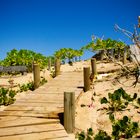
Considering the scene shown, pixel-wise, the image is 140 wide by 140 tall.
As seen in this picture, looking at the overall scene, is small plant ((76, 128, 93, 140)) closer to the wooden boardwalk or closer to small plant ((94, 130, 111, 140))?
small plant ((94, 130, 111, 140))

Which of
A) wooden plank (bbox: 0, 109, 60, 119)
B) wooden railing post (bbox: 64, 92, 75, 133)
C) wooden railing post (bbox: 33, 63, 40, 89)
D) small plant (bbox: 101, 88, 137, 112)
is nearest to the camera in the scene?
wooden railing post (bbox: 64, 92, 75, 133)

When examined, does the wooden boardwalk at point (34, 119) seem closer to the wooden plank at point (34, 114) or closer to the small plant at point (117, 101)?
the wooden plank at point (34, 114)

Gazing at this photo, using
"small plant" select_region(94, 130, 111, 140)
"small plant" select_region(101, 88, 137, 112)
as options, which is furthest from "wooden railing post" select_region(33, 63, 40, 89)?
"small plant" select_region(94, 130, 111, 140)

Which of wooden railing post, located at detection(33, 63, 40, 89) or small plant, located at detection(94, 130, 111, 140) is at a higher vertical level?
wooden railing post, located at detection(33, 63, 40, 89)

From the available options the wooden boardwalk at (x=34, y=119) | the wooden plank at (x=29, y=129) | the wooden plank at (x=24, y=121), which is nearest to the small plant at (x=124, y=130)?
the wooden boardwalk at (x=34, y=119)

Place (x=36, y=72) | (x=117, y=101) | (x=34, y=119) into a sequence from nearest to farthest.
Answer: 1. (x=34, y=119)
2. (x=117, y=101)
3. (x=36, y=72)

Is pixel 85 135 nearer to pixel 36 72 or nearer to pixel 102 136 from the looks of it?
pixel 102 136

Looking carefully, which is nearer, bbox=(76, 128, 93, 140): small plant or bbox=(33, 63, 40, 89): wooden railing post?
bbox=(76, 128, 93, 140): small plant

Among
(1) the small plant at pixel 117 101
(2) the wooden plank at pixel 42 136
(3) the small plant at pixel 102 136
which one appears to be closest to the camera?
(2) the wooden plank at pixel 42 136

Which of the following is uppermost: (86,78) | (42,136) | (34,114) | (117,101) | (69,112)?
(86,78)

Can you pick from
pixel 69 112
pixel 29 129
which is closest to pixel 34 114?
pixel 29 129

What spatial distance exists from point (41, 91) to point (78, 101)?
5.78 ft

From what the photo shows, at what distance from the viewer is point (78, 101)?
31.2ft

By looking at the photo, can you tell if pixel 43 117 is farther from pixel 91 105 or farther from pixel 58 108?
pixel 91 105
